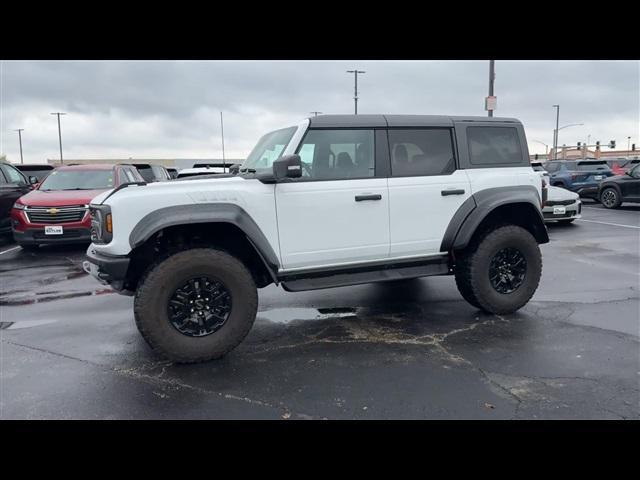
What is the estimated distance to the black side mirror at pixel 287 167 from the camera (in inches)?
154

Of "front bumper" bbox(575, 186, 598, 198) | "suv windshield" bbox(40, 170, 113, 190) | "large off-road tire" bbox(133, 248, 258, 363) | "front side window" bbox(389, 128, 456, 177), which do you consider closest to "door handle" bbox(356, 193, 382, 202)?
"front side window" bbox(389, 128, 456, 177)

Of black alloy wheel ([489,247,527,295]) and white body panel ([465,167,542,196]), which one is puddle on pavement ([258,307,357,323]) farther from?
white body panel ([465,167,542,196])

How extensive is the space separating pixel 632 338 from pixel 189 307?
13.6ft

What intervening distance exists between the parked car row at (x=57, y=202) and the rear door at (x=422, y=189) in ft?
15.0

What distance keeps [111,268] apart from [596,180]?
19147 millimetres

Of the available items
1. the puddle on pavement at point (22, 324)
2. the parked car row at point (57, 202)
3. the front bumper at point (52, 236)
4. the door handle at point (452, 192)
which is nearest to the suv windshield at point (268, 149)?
the door handle at point (452, 192)

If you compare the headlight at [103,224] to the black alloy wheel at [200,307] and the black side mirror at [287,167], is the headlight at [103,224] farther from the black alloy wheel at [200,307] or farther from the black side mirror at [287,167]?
the black side mirror at [287,167]

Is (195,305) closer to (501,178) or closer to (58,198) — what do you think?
(501,178)

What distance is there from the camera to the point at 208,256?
3904mm

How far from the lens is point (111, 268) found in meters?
3.76

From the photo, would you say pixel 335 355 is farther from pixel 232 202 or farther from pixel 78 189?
pixel 78 189

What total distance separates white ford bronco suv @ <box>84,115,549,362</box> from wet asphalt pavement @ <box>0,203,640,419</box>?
→ 433 millimetres

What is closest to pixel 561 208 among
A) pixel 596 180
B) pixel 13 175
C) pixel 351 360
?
pixel 596 180

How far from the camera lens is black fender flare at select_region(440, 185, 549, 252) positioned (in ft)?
15.5
